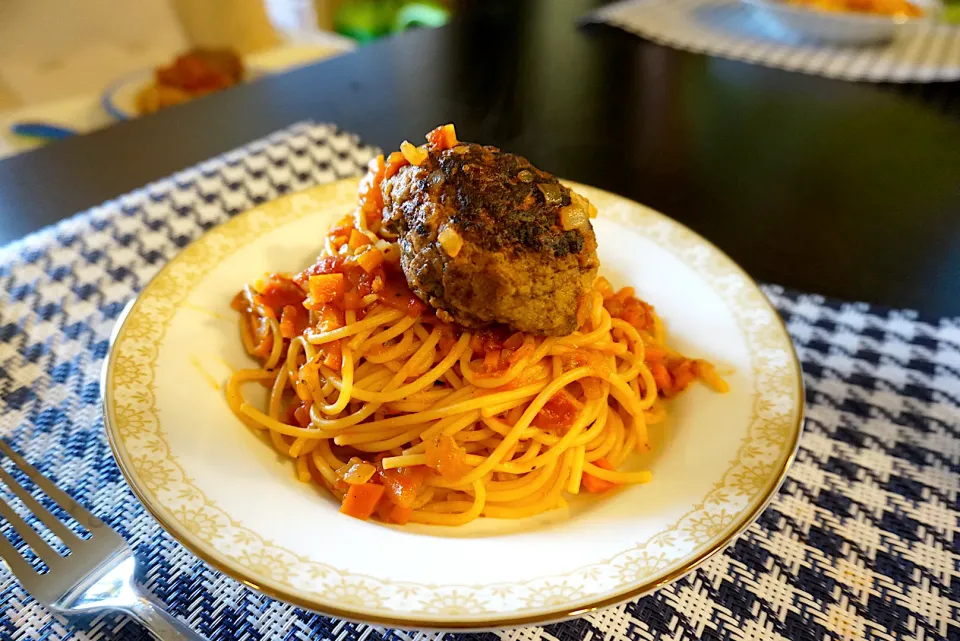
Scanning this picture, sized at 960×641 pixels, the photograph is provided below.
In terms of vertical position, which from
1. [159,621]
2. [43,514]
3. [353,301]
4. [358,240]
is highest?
[358,240]

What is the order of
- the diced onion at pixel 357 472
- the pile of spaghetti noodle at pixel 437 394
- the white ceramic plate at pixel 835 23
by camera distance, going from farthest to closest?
the white ceramic plate at pixel 835 23, the pile of spaghetti noodle at pixel 437 394, the diced onion at pixel 357 472

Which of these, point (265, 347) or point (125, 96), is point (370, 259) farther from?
point (125, 96)

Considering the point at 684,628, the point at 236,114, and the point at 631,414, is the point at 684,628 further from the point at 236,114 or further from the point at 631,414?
the point at 236,114

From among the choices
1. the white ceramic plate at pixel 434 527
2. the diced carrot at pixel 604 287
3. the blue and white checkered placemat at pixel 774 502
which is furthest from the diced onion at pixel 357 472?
the diced carrot at pixel 604 287

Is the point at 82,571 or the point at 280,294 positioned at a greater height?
the point at 280,294

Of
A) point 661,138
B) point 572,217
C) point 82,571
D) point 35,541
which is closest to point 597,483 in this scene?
point 572,217

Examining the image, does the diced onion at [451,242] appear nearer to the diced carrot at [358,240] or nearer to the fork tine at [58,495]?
the diced carrot at [358,240]

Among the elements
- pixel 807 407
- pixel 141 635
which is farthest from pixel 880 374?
pixel 141 635
